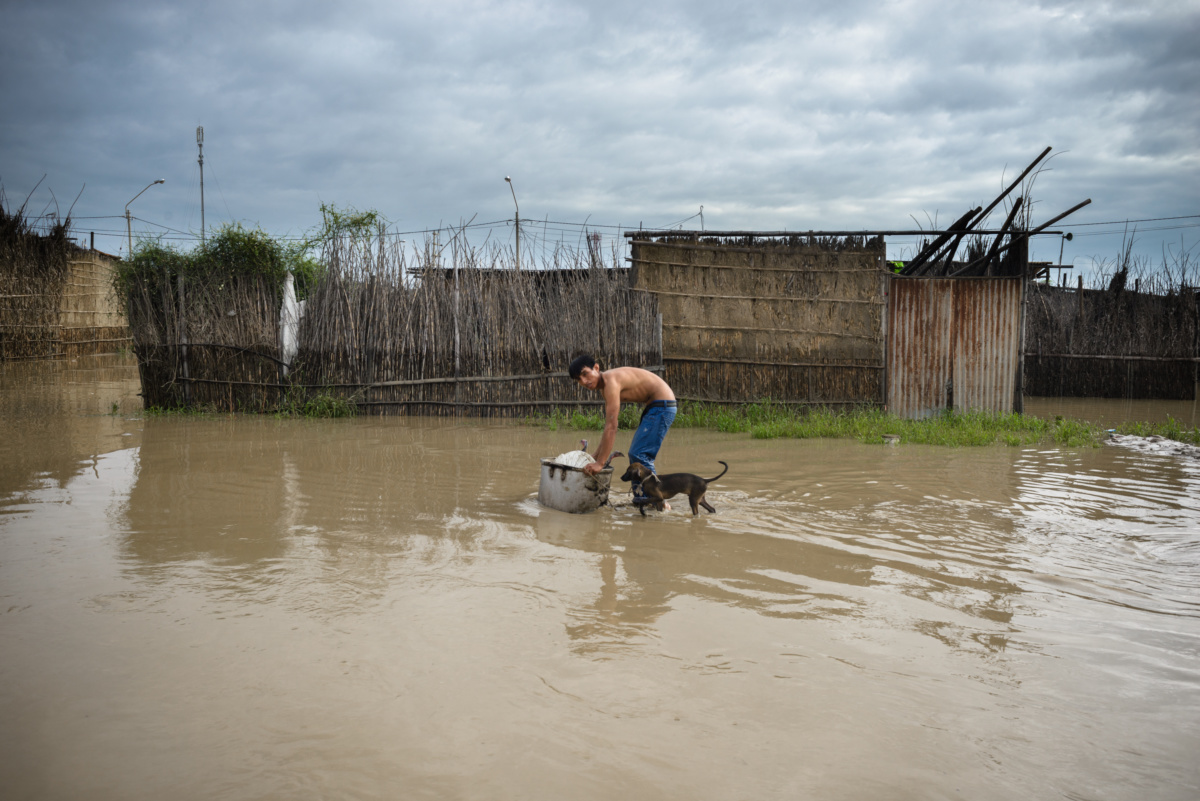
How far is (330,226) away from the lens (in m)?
13.7

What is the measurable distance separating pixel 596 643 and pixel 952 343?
8.96 meters

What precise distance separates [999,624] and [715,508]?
2.34 meters

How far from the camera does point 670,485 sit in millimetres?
5008

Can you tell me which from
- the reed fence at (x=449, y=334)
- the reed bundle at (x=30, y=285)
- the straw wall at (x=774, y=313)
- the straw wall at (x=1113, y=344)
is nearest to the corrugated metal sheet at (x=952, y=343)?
the straw wall at (x=774, y=313)

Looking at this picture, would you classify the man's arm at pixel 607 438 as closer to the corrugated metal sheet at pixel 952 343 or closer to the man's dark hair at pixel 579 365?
the man's dark hair at pixel 579 365

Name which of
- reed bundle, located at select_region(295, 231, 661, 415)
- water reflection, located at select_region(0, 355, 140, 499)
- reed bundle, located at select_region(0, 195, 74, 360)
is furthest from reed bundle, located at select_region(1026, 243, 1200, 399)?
reed bundle, located at select_region(0, 195, 74, 360)

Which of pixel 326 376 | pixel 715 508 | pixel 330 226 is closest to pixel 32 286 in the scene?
pixel 330 226

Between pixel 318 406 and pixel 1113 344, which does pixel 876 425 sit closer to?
pixel 318 406

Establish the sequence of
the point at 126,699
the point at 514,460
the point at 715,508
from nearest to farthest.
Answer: the point at 126,699 → the point at 715,508 → the point at 514,460

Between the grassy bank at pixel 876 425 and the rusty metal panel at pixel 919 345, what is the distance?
0.38 m

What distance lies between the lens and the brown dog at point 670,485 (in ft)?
16.3

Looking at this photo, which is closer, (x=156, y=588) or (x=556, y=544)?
(x=156, y=588)

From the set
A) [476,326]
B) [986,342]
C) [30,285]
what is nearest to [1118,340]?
[986,342]

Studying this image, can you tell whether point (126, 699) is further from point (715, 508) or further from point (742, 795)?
point (715, 508)
